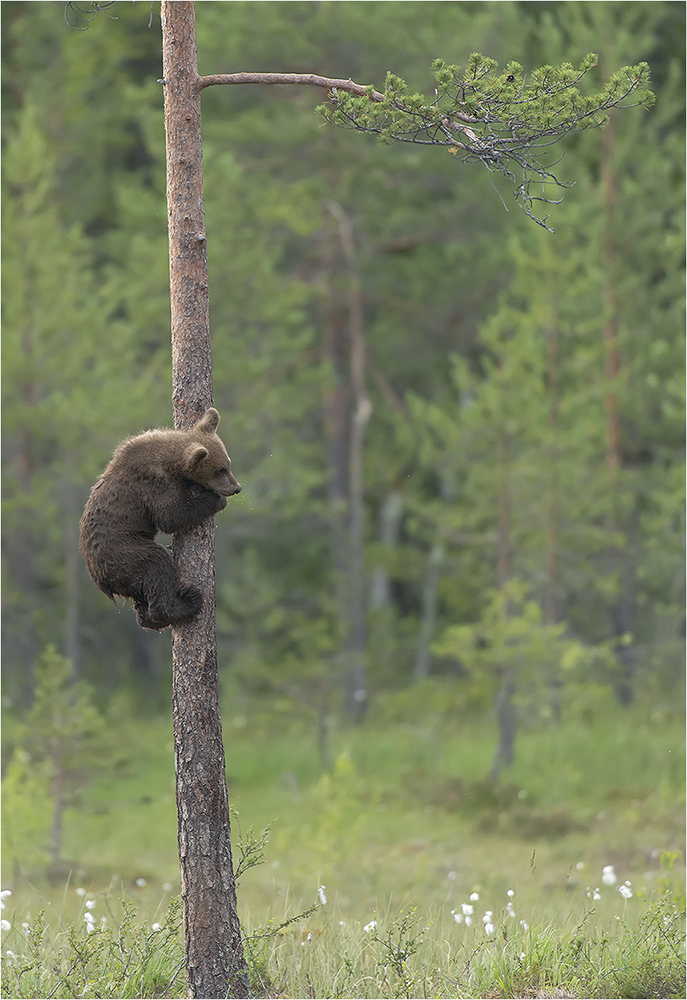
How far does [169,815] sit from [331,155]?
1177cm

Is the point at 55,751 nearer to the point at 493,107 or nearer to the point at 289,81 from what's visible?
the point at 289,81

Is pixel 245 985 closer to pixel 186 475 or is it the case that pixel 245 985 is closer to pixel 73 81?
pixel 186 475

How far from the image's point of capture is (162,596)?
Answer: 566 centimetres

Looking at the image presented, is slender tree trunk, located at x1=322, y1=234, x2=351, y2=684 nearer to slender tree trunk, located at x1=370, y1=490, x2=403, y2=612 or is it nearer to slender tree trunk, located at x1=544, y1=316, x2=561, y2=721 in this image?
slender tree trunk, located at x1=370, y1=490, x2=403, y2=612

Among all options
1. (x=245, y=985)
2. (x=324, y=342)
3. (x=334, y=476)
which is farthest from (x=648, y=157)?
(x=245, y=985)

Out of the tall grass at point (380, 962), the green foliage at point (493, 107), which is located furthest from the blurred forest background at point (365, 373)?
the green foliage at point (493, 107)

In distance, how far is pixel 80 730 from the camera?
12156mm

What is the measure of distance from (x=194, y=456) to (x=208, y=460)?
0.13 m

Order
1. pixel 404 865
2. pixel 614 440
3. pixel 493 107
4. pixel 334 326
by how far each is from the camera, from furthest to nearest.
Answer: pixel 334 326 < pixel 614 440 < pixel 404 865 < pixel 493 107

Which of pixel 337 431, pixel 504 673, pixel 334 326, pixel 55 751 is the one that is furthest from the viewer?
pixel 334 326

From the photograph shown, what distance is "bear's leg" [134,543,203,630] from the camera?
222 inches

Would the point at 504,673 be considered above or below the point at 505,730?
above

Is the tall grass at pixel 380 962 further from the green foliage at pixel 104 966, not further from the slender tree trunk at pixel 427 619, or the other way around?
the slender tree trunk at pixel 427 619

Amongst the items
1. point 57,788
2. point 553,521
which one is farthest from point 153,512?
point 553,521
